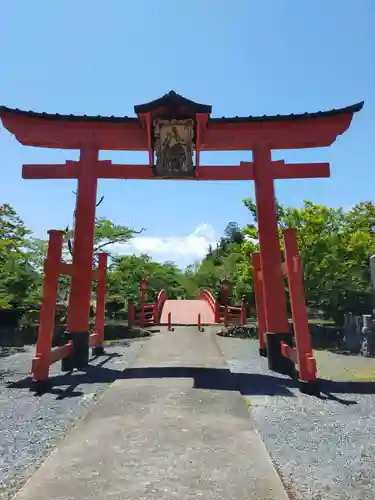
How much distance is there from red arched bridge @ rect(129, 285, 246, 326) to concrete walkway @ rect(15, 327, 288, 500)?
38.4 feet

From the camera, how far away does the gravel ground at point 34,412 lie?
10.9ft

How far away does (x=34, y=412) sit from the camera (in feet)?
16.4

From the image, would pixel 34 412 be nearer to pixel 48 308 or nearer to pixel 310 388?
pixel 48 308

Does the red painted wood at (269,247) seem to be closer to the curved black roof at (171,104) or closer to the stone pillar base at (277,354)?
the stone pillar base at (277,354)

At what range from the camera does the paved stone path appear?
1972 cm

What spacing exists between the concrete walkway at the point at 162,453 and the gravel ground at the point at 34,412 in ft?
0.63

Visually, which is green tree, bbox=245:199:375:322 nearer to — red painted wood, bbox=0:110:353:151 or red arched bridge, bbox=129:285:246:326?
red arched bridge, bbox=129:285:246:326

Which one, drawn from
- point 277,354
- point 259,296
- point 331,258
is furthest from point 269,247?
point 331,258

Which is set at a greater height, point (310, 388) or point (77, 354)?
point (77, 354)

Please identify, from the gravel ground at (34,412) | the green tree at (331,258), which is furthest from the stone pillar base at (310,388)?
the green tree at (331,258)

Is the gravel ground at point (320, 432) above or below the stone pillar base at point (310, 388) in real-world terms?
below

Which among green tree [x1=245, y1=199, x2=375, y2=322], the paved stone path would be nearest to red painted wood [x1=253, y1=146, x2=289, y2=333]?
green tree [x1=245, y1=199, x2=375, y2=322]

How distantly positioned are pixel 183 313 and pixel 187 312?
1.13 feet

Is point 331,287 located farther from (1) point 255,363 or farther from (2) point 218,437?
(2) point 218,437
